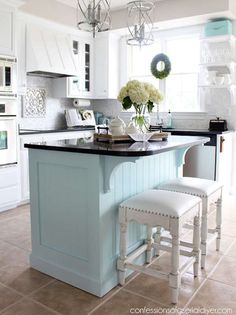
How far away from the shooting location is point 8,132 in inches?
151

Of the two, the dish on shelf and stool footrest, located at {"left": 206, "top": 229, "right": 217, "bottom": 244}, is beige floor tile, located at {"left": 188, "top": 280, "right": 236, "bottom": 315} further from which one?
the dish on shelf

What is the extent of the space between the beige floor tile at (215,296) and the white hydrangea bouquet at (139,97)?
1249 mm

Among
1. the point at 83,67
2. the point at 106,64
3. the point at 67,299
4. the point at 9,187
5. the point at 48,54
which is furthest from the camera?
the point at 106,64

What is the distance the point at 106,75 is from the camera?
546 cm

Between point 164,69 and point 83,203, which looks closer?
point 83,203

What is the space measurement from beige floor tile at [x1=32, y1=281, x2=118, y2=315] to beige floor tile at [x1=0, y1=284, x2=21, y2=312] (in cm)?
12

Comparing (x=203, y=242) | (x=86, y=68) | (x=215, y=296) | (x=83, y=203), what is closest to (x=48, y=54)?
(x=86, y=68)

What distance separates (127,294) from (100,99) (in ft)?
14.1

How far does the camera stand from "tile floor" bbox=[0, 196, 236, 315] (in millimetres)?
2023

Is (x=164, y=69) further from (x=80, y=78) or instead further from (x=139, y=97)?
(x=139, y=97)

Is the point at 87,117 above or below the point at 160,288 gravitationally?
above

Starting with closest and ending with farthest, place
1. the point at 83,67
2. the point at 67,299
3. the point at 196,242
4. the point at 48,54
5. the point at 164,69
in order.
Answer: the point at 67,299 → the point at 196,242 → the point at 48,54 → the point at 164,69 → the point at 83,67

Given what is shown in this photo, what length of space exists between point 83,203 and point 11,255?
1.02 meters

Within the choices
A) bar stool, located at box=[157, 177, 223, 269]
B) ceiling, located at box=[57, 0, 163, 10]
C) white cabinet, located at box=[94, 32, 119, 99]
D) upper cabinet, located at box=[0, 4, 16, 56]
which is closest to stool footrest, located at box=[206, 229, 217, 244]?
bar stool, located at box=[157, 177, 223, 269]
